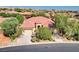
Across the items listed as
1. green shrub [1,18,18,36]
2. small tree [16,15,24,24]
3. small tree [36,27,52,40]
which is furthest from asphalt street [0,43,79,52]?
small tree [16,15,24,24]

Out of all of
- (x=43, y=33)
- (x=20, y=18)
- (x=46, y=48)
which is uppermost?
(x=20, y=18)

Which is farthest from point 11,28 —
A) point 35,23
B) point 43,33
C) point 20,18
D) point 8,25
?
point 43,33

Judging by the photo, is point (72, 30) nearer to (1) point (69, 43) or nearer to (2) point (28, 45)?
(1) point (69, 43)

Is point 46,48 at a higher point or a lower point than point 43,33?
lower

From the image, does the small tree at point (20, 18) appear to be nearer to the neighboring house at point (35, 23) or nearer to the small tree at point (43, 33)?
the neighboring house at point (35, 23)

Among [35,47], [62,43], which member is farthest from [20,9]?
[62,43]

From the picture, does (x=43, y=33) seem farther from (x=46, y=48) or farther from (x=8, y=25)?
(x=8, y=25)

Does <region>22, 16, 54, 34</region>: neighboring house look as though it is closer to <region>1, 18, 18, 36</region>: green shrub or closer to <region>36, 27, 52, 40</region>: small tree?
<region>36, 27, 52, 40</region>: small tree

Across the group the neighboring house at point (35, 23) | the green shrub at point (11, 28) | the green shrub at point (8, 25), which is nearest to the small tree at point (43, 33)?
the neighboring house at point (35, 23)
